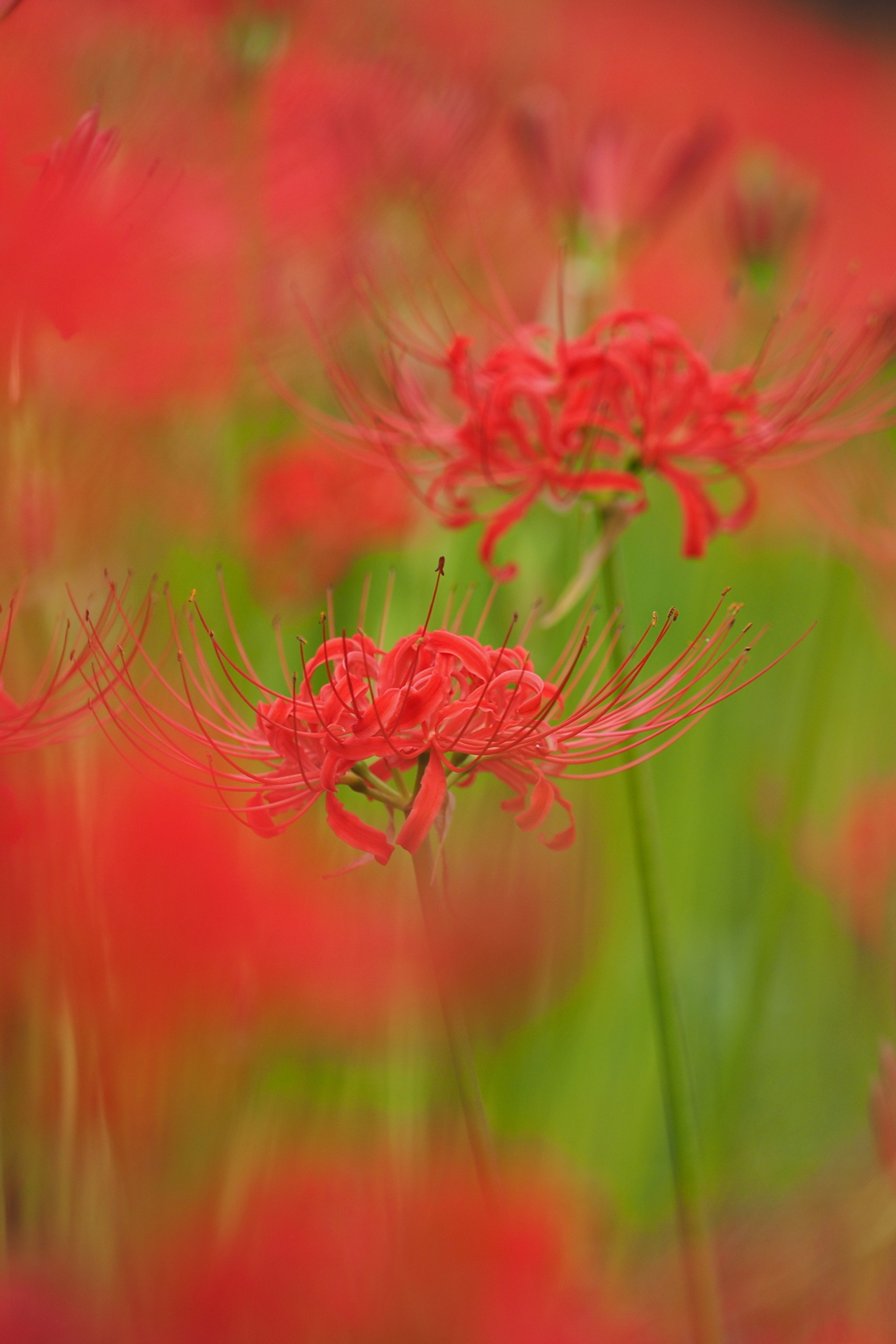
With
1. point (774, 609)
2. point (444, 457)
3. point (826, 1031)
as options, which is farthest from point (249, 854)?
point (774, 609)

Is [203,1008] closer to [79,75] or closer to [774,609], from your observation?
[79,75]

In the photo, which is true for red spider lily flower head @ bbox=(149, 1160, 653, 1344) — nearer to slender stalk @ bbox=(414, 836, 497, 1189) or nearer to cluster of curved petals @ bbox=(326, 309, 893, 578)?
slender stalk @ bbox=(414, 836, 497, 1189)

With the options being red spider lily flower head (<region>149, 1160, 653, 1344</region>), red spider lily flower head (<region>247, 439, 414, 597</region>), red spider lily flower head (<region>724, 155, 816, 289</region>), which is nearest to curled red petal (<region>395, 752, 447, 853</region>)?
red spider lily flower head (<region>149, 1160, 653, 1344</region>)

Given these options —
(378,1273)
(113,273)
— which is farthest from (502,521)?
(378,1273)

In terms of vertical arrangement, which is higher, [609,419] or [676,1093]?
[609,419]

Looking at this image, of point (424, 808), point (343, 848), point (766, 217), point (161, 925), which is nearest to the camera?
point (424, 808)

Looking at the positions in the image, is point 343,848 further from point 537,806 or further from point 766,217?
point 766,217
